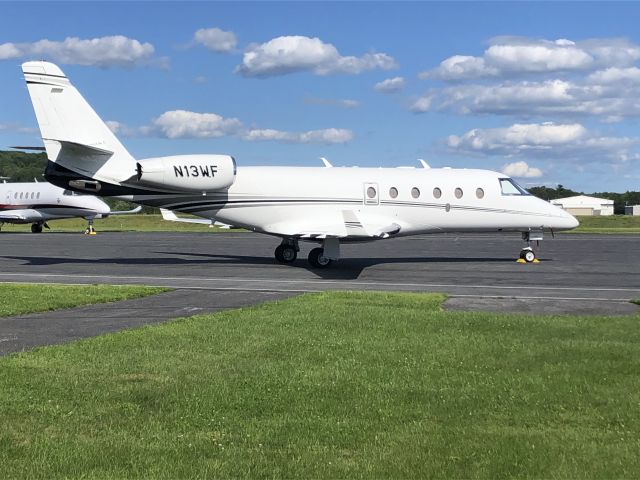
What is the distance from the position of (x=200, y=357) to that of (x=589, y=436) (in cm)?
475

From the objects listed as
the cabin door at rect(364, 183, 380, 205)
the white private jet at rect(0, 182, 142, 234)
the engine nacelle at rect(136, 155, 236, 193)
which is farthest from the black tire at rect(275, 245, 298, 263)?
the white private jet at rect(0, 182, 142, 234)

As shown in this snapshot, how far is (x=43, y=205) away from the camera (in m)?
55.4

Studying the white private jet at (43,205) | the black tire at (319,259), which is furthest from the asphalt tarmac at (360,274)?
the white private jet at (43,205)

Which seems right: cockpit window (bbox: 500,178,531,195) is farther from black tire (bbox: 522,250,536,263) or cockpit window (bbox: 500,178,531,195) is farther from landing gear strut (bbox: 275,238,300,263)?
landing gear strut (bbox: 275,238,300,263)

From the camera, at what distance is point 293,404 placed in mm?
6828

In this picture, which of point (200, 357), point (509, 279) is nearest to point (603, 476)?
point (200, 357)

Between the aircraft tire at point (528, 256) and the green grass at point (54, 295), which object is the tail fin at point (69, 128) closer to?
the green grass at point (54, 295)

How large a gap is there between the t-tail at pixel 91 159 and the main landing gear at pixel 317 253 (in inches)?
145

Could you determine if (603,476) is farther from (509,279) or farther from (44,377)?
(509,279)

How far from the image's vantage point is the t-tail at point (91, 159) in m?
23.3

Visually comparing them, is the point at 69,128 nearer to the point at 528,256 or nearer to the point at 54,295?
the point at 54,295

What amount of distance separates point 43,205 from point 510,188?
40.0m

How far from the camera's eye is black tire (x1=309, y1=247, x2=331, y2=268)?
24984 millimetres

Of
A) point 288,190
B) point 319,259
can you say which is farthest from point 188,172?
point 319,259
